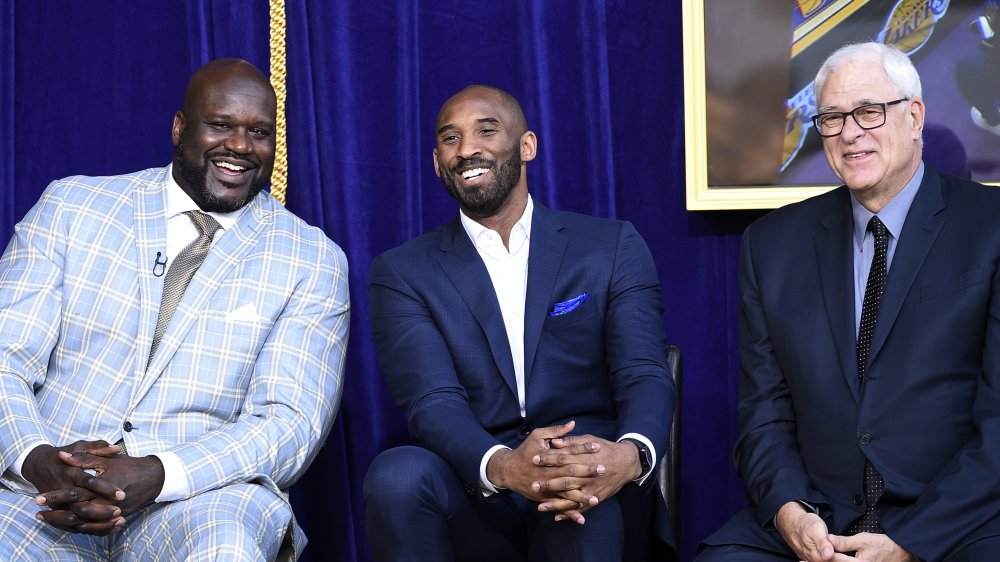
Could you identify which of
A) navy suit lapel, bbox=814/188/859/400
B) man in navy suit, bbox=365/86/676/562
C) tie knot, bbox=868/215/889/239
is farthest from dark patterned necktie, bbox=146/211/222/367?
tie knot, bbox=868/215/889/239

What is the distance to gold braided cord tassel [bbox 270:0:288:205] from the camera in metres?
3.43

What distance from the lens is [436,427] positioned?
2.60m

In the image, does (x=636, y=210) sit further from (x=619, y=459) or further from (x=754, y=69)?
(x=619, y=459)

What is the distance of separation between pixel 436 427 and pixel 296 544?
45 cm

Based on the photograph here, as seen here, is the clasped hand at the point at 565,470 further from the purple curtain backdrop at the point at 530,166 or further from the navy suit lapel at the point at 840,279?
the purple curtain backdrop at the point at 530,166

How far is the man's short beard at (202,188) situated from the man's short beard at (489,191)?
21.2 inches

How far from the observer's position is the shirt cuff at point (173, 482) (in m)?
2.45

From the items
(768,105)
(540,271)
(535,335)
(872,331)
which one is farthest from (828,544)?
(768,105)

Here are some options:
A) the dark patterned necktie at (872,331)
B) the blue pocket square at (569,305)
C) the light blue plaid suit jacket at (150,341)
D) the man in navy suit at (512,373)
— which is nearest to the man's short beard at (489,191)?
the man in navy suit at (512,373)

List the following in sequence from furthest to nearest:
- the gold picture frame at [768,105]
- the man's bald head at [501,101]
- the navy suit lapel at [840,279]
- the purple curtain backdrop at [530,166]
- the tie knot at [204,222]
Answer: the purple curtain backdrop at [530,166], the gold picture frame at [768,105], the man's bald head at [501,101], the tie knot at [204,222], the navy suit lapel at [840,279]

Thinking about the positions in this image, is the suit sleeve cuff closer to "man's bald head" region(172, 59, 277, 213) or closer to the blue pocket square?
the blue pocket square

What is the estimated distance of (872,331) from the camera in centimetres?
243

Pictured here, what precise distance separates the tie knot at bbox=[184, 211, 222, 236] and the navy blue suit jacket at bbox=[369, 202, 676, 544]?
45cm

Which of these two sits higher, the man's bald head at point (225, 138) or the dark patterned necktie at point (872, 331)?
the man's bald head at point (225, 138)
